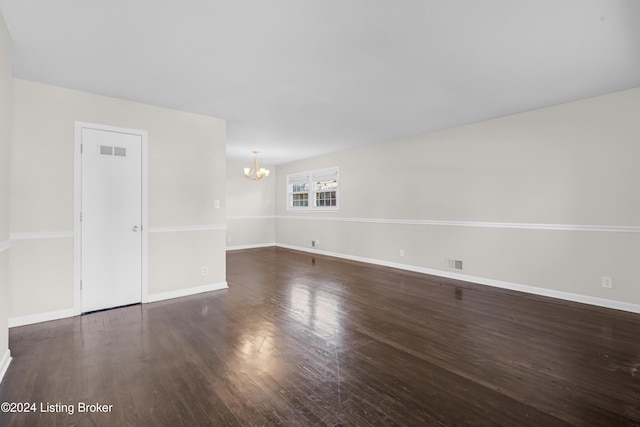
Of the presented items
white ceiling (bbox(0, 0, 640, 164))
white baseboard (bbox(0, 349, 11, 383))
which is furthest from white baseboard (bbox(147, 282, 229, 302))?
white ceiling (bbox(0, 0, 640, 164))

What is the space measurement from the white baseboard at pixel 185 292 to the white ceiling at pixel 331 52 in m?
2.48

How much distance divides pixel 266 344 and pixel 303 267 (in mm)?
3390

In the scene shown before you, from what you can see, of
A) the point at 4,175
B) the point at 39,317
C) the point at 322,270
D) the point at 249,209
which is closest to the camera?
the point at 4,175

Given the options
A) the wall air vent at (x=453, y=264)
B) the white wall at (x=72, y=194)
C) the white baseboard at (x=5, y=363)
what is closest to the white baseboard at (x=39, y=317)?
the white wall at (x=72, y=194)

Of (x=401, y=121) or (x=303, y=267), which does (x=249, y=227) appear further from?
(x=401, y=121)

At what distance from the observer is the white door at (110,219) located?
337 cm

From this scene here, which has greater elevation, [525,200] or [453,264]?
[525,200]

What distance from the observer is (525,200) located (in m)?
4.21

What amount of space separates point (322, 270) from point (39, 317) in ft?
13.1

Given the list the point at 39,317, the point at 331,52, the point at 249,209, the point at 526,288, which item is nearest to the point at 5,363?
the point at 39,317

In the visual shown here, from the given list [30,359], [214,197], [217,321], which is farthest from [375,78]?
[30,359]

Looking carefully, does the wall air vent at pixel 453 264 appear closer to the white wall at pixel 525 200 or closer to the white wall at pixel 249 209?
the white wall at pixel 525 200

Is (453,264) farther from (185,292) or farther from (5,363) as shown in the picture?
(5,363)

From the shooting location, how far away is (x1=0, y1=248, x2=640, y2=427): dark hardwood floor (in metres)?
1.73
